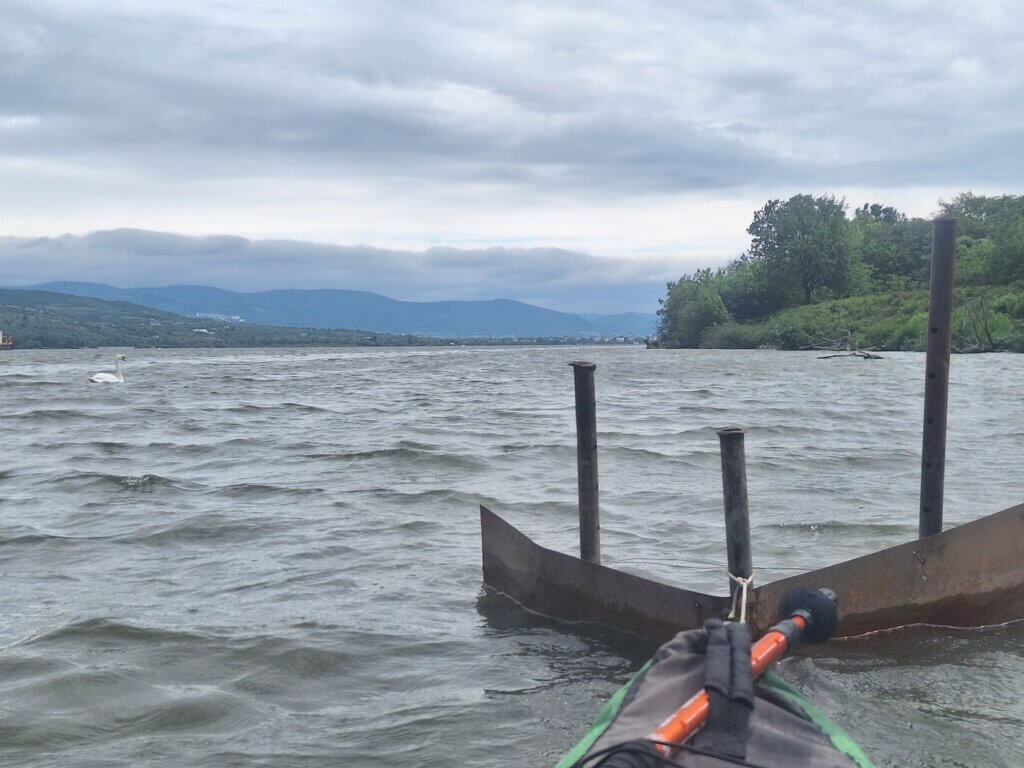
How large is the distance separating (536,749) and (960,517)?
8.25 m

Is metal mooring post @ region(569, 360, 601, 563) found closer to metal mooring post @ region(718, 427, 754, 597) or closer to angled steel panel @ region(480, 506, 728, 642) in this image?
angled steel panel @ region(480, 506, 728, 642)

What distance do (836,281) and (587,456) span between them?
102900 millimetres

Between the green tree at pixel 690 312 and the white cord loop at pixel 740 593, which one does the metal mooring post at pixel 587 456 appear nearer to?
the white cord loop at pixel 740 593

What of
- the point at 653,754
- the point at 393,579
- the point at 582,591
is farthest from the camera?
the point at 393,579

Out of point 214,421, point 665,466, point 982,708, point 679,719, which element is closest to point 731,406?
point 665,466

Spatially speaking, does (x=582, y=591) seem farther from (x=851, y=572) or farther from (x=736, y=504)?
(x=851, y=572)

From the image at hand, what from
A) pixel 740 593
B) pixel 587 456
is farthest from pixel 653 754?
pixel 587 456

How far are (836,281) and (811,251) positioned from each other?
440cm

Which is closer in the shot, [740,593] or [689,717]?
[689,717]

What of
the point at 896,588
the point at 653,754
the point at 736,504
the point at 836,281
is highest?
the point at 836,281

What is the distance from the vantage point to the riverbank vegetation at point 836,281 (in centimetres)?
7700

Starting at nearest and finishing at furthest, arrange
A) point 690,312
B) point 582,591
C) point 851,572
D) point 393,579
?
1. point 851,572
2. point 582,591
3. point 393,579
4. point 690,312

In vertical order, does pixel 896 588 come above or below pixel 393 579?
above

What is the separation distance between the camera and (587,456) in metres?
8.92
